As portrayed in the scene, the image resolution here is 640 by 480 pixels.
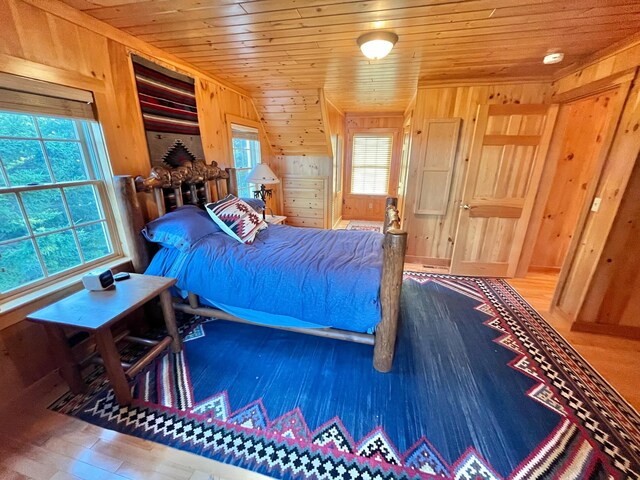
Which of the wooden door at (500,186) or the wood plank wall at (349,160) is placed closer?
the wooden door at (500,186)

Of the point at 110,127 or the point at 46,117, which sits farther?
the point at 110,127

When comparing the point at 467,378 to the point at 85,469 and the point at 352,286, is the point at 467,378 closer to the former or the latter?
the point at 352,286

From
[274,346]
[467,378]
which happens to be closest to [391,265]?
[467,378]

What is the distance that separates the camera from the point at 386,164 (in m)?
5.80

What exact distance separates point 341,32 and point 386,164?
4.14m

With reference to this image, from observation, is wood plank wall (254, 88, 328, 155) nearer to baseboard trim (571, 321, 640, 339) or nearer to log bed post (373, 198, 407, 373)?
log bed post (373, 198, 407, 373)

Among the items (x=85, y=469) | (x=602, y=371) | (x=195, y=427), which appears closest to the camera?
(x=85, y=469)

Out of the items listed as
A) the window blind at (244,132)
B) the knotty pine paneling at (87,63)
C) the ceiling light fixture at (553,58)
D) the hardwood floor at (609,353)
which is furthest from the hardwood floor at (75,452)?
the window blind at (244,132)

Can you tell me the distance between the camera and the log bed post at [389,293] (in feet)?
5.08

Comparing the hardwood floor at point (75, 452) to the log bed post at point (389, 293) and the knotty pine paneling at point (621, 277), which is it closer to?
the knotty pine paneling at point (621, 277)

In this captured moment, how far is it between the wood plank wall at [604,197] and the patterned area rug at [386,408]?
0.55 metres

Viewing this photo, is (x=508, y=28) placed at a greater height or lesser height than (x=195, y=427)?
greater

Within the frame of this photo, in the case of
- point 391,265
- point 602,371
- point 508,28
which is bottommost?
point 602,371

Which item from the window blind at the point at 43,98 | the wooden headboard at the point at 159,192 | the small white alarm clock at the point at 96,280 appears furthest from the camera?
the wooden headboard at the point at 159,192
